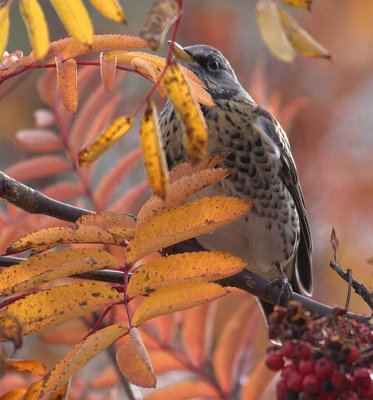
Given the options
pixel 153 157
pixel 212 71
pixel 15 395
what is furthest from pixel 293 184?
pixel 153 157

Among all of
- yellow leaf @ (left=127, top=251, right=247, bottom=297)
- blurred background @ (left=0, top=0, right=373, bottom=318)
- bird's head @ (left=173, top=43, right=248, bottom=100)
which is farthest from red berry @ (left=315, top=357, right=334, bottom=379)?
blurred background @ (left=0, top=0, right=373, bottom=318)

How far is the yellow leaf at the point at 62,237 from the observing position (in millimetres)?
1313

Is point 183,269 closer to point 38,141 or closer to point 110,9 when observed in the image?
point 110,9

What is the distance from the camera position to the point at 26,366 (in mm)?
1385

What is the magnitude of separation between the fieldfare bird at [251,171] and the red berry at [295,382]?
1.21 metres

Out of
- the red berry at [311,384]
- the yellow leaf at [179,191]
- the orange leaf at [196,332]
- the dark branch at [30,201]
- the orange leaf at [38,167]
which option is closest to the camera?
the red berry at [311,384]

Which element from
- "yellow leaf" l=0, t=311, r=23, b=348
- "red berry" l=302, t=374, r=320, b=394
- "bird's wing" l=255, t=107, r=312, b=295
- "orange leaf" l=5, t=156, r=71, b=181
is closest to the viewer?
"yellow leaf" l=0, t=311, r=23, b=348

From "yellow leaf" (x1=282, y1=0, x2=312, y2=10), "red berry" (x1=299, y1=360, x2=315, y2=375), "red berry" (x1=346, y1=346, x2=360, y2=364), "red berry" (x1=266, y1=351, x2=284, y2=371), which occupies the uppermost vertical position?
"yellow leaf" (x1=282, y1=0, x2=312, y2=10)

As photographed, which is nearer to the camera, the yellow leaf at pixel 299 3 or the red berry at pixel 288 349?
the yellow leaf at pixel 299 3

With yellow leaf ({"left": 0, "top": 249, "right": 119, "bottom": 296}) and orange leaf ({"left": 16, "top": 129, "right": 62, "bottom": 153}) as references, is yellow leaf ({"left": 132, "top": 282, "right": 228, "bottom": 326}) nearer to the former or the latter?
yellow leaf ({"left": 0, "top": 249, "right": 119, "bottom": 296})

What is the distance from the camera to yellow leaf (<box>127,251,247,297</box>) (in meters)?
1.28

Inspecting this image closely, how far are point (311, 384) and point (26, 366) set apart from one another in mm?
454

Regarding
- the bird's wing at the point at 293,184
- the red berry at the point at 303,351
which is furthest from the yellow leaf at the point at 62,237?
the bird's wing at the point at 293,184

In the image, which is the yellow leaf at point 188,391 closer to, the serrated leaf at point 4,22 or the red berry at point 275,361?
the red berry at point 275,361
